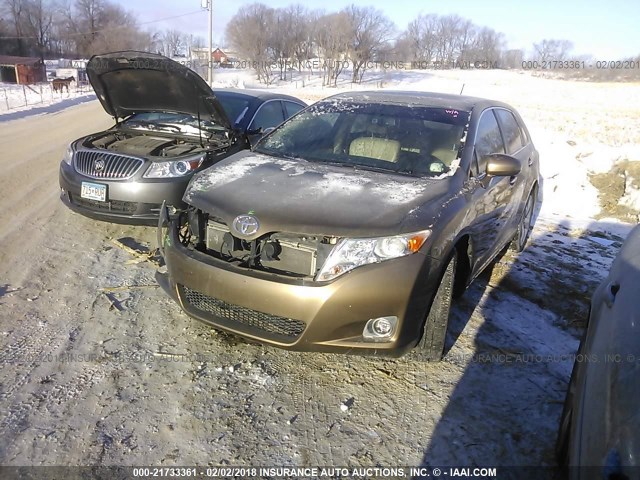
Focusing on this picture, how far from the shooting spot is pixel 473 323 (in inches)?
142

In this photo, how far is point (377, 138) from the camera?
3787 millimetres

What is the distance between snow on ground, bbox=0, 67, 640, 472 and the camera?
2311 millimetres

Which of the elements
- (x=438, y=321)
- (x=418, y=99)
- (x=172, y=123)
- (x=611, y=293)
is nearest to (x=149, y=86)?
(x=172, y=123)

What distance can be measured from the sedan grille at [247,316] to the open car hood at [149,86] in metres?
2.54

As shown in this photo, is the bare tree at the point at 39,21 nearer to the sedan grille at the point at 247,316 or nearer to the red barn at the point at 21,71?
the red barn at the point at 21,71

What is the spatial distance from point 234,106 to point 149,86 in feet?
3.71

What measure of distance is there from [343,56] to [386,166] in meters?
50.8

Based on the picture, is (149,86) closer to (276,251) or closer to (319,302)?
(276,251)

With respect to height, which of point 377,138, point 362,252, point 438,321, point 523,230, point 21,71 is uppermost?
point 377,138

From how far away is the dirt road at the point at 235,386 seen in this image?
2305 millimetres

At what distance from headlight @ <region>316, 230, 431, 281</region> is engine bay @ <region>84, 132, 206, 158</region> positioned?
2.83 meters

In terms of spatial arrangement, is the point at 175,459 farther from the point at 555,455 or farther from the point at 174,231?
the point at 555,455

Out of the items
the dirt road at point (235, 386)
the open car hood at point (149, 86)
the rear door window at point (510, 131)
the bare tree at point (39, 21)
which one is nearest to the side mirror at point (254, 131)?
the open car hood at point (149, 86)

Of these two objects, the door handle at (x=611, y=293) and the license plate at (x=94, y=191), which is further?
the license plate at (x=94, y=191)
